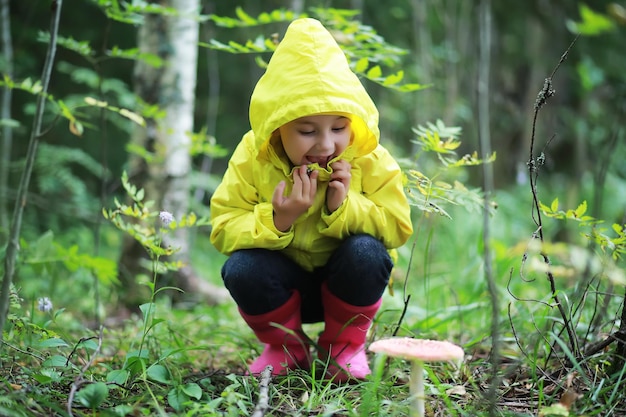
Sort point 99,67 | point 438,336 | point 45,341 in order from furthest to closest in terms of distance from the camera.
Result: point 99,67, point 438,336, point 45,341

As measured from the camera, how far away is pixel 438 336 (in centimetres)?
240

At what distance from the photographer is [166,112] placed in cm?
332

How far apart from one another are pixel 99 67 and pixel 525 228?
16.9ft

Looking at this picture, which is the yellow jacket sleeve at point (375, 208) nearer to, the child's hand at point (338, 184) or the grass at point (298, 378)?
the child's hand at point (338, 184)

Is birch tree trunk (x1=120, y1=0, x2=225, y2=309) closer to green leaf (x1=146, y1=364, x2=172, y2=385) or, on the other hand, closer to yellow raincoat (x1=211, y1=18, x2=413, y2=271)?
yellow raincoat (x1=211, y1=18, x2=413, y2=271)

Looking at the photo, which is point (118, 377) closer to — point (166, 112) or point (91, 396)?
point (91, 396)

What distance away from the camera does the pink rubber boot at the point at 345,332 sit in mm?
2070

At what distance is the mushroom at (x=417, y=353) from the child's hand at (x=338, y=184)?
0.56m

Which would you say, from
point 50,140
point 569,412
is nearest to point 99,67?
point 569,412

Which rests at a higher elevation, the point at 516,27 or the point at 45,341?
the point at 516,27

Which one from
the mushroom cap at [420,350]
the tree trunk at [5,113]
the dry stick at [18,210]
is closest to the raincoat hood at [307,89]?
the dry stick at [18,210]

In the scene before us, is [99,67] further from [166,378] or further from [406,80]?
[406,80]

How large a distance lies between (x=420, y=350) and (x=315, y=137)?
31.4 inches

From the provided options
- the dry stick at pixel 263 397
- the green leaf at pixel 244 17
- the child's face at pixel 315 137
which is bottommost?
the dry stick at pixel 263 397
